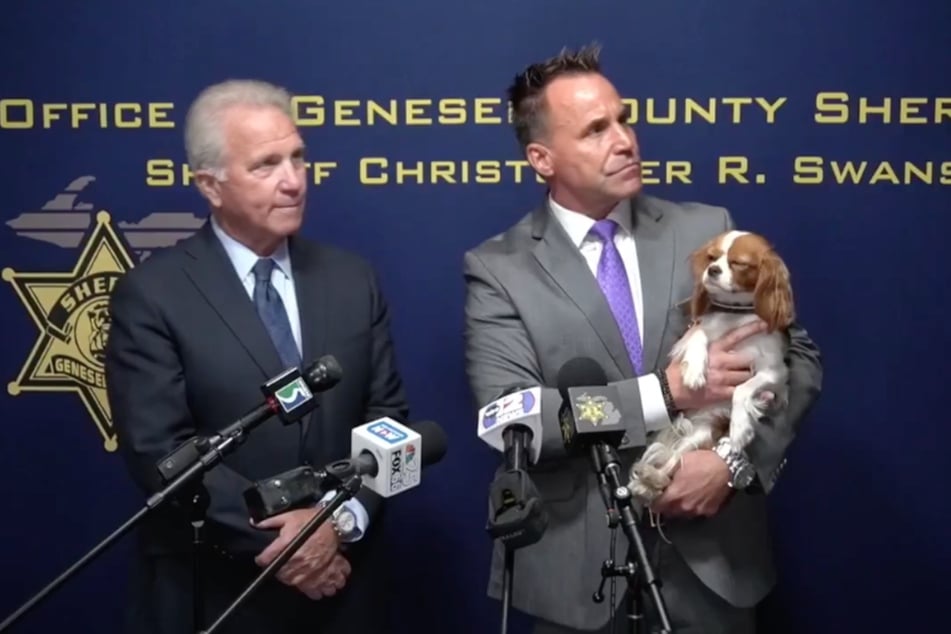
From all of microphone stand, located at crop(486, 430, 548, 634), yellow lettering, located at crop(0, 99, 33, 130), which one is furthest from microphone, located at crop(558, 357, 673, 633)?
yellow lettering, located at crop(0, 99, 33, 130)

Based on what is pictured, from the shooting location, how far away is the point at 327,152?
3100 millimetres

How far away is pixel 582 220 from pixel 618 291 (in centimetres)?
17

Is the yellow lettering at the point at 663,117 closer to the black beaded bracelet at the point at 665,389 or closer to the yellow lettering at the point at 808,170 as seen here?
the yellow lettering at the point at 808,170

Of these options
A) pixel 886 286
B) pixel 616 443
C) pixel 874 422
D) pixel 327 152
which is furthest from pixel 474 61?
pixel 616 443

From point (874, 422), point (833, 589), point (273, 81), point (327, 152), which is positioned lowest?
point (833, 589)

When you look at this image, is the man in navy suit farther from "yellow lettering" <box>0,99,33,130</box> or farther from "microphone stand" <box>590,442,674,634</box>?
"yellow lettering" <box>0,99,33,130</box>

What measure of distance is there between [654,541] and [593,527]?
12 cm

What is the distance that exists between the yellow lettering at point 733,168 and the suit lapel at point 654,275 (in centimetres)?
71

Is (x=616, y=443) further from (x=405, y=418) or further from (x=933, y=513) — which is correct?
(x=933, y=513)

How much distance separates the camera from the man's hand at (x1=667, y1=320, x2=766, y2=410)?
217 centimetres

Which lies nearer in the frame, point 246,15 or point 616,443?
point 616,443

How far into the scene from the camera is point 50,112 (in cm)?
313

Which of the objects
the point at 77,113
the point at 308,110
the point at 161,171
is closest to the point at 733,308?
the point at 308,110

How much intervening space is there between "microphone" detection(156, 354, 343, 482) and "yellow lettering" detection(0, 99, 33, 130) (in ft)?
5.53
